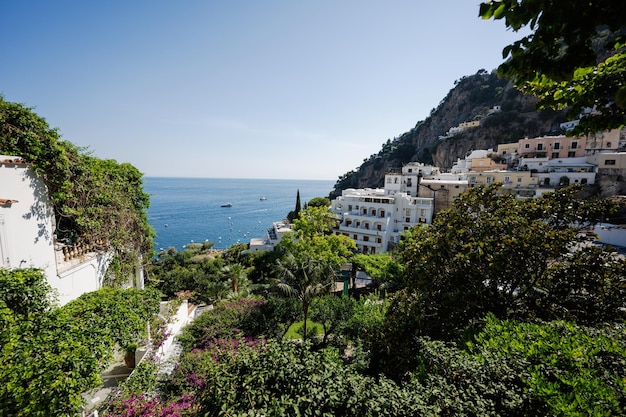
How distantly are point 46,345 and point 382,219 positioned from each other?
33.3m

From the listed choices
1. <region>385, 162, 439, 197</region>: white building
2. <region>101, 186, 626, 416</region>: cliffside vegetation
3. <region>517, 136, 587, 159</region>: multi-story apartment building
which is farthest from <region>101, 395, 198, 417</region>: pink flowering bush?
<region>517, 136, 587, 159</region>: multi-story apartment building

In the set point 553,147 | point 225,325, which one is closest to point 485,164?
point 553,147

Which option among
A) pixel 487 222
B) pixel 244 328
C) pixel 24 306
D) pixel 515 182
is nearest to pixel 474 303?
pixel 487 222

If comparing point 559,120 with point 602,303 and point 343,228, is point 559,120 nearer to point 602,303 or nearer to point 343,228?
point 343,228

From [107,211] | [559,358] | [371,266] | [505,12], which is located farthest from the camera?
[371,266]

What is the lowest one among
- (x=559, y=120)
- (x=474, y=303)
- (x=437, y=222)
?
Answer: (x=474, y=303)

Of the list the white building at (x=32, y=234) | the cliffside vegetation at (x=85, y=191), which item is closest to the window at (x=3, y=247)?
the white building at (x=32, y=234)

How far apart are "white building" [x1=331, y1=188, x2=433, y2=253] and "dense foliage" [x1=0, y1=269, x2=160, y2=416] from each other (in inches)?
1230

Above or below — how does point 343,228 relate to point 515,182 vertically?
below

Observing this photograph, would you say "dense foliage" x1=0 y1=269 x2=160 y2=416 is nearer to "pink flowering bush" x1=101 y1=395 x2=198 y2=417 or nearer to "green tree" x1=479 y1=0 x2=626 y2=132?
"pink flowering bush" x1=101 y1=395 x2=198 y2=417

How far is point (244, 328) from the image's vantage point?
12164 mm

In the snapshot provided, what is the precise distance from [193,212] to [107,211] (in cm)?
11311

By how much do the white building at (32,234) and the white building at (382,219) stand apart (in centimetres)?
3156

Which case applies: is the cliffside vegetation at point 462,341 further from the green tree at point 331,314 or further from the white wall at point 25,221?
the white wall at point 25,221
